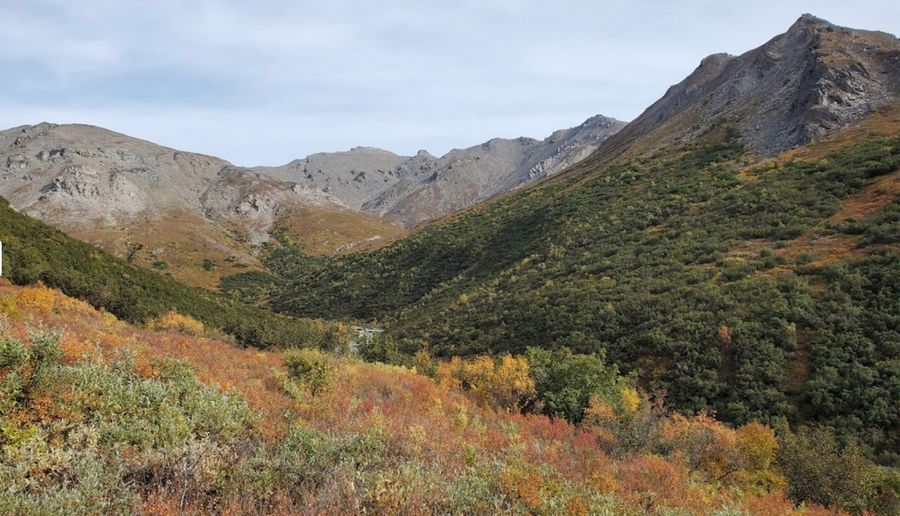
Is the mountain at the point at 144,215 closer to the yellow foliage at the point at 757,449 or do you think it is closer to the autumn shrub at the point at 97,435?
the autumn shrub at the point at 97,435

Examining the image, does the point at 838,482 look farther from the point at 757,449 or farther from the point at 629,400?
the point at 629,400

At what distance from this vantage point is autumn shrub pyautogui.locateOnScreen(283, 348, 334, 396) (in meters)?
12.1

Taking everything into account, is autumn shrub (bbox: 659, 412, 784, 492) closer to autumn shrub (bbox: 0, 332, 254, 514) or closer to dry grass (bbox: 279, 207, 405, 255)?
autumn shrub (bbox: 0, 332, 254, 514)

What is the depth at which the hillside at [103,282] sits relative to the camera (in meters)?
30.5

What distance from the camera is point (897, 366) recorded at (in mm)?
21438

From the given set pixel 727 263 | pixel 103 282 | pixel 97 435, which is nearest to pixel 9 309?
pixel 97 435

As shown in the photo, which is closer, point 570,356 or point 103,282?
point 570,356

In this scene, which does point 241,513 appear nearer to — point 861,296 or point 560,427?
point 560,427

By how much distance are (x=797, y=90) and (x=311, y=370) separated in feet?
282

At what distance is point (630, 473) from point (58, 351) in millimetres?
11357

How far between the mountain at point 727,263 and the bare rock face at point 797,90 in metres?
0.36

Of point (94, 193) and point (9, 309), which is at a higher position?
point (94, 193)

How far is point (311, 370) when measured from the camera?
41.9 ft

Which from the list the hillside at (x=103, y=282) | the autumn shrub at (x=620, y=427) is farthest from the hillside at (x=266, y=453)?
the hillside at (x=103, y=282)
